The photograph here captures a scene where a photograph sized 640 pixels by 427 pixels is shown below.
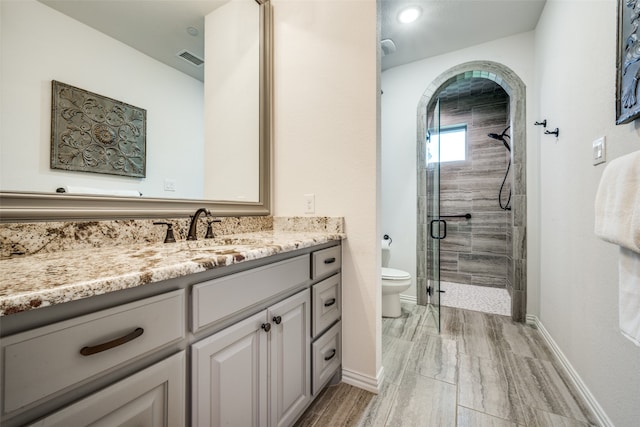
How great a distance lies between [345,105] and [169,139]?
945 mm


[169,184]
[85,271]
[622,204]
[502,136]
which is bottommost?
[85,271]

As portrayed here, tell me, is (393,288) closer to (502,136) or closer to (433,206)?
(433,206)

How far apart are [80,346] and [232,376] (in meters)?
0.46

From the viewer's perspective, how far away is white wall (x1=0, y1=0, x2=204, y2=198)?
2.63ft

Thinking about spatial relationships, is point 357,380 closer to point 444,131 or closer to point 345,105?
point 345,105

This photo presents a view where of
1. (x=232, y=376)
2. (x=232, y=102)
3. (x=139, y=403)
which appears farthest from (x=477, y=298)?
(x=139, y=403)

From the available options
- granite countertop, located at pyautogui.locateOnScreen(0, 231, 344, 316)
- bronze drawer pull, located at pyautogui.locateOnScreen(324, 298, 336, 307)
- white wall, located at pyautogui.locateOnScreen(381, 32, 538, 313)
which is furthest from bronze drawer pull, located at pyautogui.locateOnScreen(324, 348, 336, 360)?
white wall, located at pyautogui.locateOnScreen(381, 32, 538, 313)

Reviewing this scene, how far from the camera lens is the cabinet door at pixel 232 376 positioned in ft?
2.43

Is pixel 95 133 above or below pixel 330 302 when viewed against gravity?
above

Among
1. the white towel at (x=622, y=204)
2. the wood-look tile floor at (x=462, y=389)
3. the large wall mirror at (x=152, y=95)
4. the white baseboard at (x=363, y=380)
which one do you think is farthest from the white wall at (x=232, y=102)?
the white towel at (x=622, y=204)

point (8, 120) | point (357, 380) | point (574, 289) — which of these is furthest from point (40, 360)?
point (574, 289)

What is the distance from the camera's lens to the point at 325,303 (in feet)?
4.41

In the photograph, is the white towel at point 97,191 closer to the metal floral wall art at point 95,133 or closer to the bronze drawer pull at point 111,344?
the metal floral wall art at point 95,133

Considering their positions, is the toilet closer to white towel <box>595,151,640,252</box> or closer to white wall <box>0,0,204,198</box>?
white towel <box>595,151,640,252</box>
